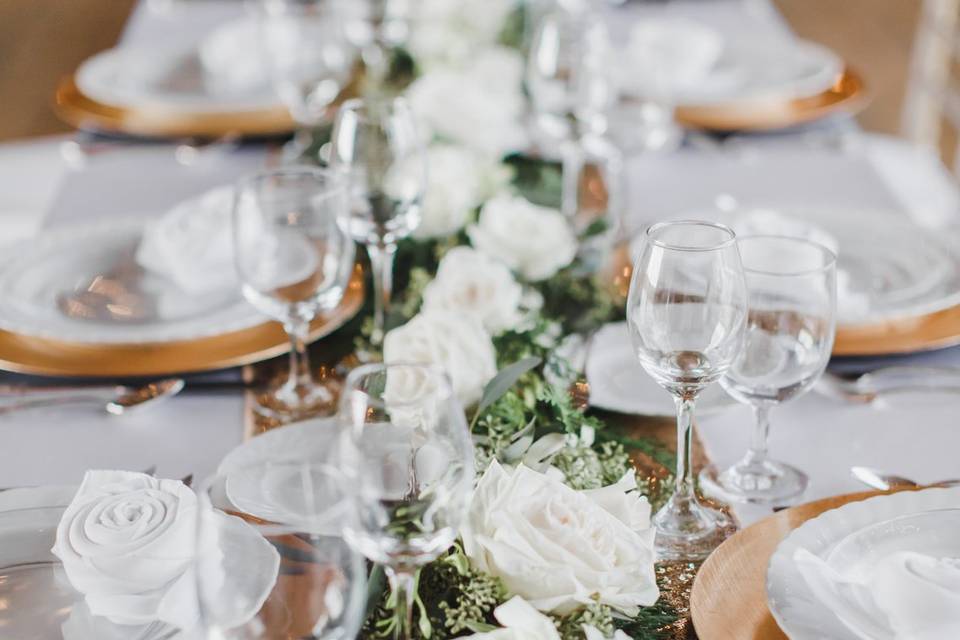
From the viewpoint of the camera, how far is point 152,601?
0.80 m

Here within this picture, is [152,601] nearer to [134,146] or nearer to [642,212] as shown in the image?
[642,212]

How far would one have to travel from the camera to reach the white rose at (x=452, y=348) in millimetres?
1067

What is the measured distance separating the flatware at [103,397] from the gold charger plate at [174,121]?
36.4 inches

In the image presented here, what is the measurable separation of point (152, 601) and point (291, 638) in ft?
0.56

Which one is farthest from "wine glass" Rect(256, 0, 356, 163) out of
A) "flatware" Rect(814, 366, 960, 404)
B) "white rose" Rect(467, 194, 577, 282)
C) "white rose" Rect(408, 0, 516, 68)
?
"flatware" Rect(814, 366, 960, 404)

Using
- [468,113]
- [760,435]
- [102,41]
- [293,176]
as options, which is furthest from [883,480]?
[102,41]

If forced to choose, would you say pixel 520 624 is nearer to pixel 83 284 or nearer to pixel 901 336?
pixel 901 336

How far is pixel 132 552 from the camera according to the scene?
813 mm

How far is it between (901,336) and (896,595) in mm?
561

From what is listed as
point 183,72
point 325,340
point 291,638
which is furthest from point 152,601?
point 183,72

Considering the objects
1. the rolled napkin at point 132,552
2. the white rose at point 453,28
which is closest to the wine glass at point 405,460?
the rolled napkin at point 132,552

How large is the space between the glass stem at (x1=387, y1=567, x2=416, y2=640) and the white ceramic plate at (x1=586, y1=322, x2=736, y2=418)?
431 mm

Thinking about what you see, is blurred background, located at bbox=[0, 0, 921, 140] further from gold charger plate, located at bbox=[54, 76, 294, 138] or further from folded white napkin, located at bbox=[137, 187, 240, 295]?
folded white napkin, located at bbox=[137, 187, 240, 295]

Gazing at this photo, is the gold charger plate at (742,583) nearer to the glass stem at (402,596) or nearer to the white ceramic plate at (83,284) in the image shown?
the glass stem at (402,596)
